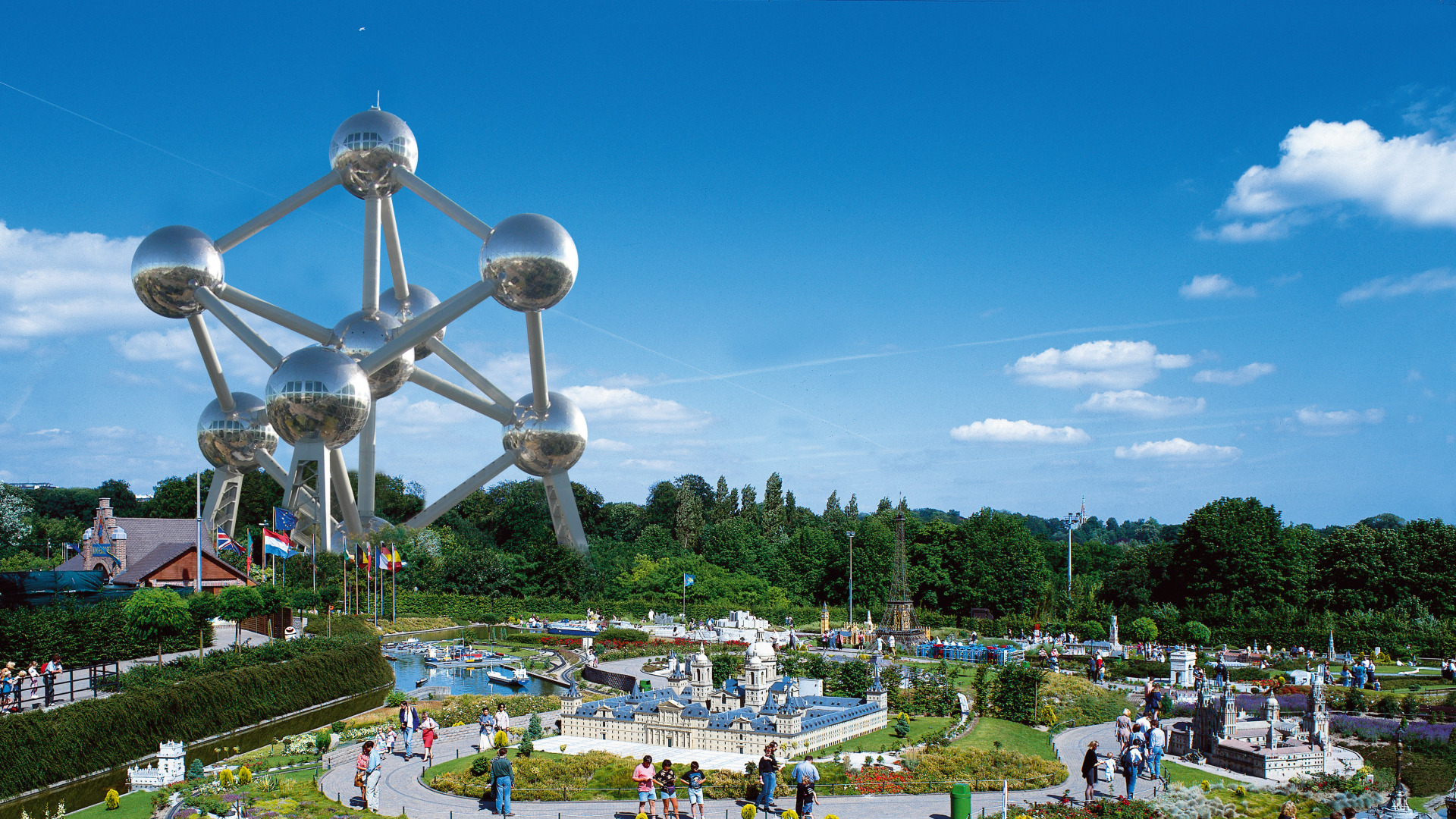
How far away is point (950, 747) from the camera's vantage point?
19.1 meters

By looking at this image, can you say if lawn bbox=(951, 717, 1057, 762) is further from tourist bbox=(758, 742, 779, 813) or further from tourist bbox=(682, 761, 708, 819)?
tourist bbox=(682, 761, 708, 819)

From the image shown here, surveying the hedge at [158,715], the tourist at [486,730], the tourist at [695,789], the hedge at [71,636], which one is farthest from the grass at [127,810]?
the hedge at [71,636]

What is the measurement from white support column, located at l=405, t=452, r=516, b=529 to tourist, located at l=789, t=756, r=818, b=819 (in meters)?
24.0

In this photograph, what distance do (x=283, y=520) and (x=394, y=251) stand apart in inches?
356

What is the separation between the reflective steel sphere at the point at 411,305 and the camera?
36.0m

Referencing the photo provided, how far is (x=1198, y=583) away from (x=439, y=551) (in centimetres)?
3465

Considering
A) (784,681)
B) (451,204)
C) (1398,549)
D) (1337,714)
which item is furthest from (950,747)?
(1398,549)

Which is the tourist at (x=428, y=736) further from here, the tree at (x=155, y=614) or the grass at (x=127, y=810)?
the tree at (x=155, y=614)

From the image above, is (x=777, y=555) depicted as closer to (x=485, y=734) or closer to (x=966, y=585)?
(x=966, y=585)

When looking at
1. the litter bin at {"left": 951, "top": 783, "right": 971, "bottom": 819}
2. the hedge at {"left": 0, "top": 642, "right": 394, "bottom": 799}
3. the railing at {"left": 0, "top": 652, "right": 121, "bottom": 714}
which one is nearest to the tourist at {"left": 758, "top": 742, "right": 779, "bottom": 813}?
the litter bin at {"left": 951, "top": 783, "right": 971, "bottom": 819}

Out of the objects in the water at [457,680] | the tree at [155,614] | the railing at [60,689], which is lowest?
the water at [457,680]

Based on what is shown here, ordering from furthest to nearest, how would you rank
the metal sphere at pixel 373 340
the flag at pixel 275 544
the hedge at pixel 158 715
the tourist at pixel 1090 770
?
the metal sphere at pixel 373 340, the flag at pixel 275 544, the hedge at pixel 158 715, the tourist at pixel 1090 770

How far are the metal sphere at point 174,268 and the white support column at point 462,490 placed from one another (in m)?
9.90

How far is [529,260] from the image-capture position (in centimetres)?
3016
